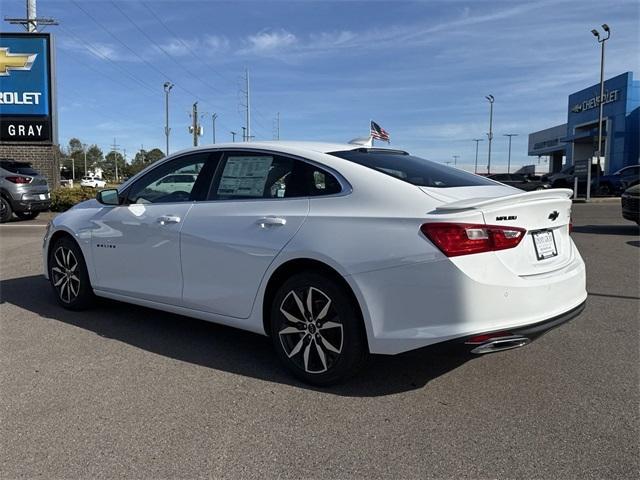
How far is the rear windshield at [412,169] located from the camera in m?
3.80

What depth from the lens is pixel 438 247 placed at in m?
3.20

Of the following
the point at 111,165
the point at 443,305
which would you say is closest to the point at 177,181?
the point at 443,305

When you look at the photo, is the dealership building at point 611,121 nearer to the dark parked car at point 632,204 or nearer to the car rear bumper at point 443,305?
the dark parked car at point 632,204

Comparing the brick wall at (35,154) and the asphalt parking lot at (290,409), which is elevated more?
the brick wall at (35,154)

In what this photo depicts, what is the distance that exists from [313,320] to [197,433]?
3.30ft

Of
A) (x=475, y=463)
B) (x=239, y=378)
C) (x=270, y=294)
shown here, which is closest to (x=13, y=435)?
(x=239, y=378)

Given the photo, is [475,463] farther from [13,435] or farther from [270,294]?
[13,435]

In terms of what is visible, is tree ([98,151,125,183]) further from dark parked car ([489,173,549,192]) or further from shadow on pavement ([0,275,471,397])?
shadow on pavement ([0,275,471,397])

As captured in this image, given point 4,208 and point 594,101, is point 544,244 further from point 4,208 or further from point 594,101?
point 594,101

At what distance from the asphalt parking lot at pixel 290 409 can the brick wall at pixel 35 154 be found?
15.6m

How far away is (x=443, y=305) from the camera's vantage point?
10.5ft

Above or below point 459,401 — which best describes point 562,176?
above

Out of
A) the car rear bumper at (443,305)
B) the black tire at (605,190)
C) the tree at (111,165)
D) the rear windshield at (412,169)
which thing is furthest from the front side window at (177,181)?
the tree at (111,165)

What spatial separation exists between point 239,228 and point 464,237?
1620 millimetres
